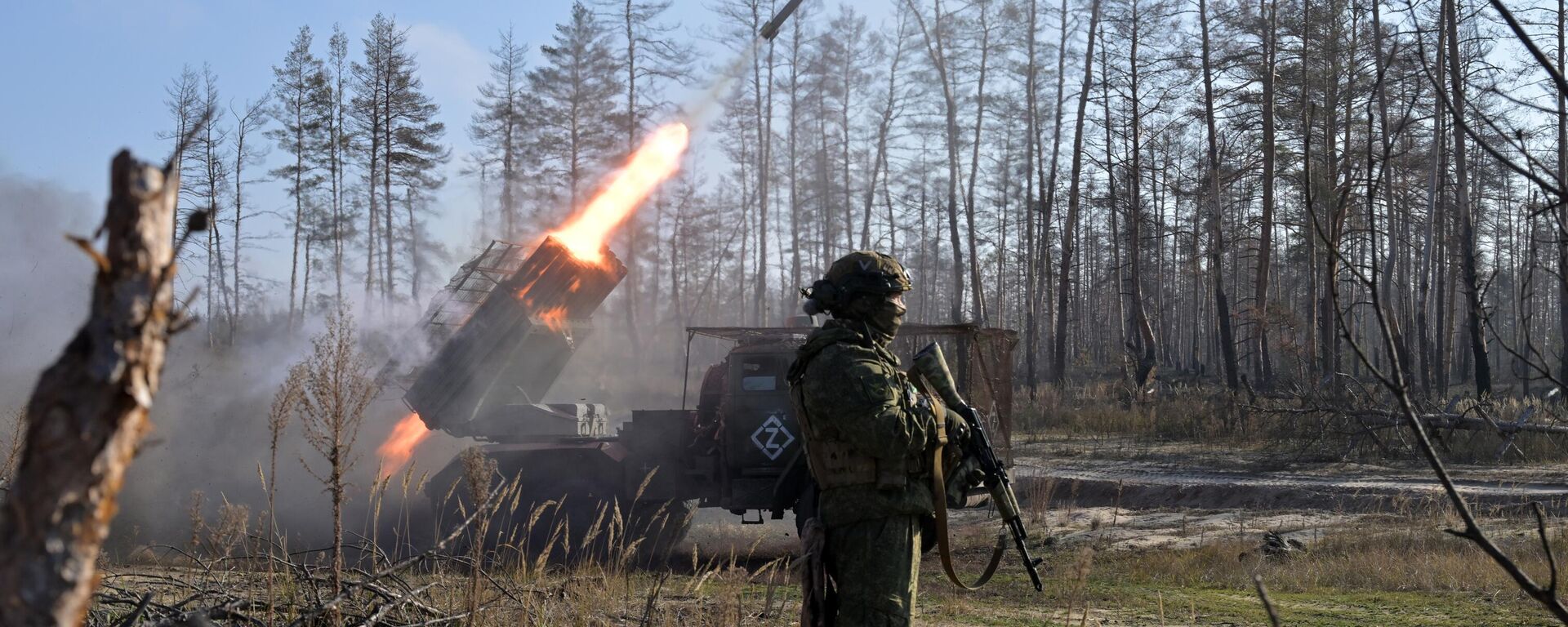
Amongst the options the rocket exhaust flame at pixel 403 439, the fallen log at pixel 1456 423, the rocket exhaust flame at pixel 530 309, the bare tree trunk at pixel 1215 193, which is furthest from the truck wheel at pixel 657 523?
the bare tree trunk at pixel 1215 193

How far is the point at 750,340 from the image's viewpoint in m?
10.0

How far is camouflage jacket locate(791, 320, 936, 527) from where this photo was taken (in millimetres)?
3945

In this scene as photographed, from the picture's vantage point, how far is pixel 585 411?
1287 cm

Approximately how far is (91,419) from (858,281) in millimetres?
3404

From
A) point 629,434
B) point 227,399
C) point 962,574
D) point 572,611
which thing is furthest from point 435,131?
point 572,611

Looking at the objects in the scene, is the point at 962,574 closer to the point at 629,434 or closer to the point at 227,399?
the point at 629,434

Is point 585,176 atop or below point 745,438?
atop

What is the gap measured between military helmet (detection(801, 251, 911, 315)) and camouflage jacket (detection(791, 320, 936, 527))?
20 cm

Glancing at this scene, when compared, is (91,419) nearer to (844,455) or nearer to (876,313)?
(844,455)

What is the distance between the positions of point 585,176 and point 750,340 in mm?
21542

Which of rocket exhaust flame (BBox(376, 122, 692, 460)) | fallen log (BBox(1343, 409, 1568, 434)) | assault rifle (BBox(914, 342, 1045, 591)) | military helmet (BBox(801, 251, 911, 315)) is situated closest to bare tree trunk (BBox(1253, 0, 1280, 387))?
fallen log (BBox(1343, 409, 1568, 434))

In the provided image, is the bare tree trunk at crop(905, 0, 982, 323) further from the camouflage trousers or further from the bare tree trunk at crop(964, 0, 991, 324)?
the camouflage trousers

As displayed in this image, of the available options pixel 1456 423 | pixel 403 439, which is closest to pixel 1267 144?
pixel 1456 423

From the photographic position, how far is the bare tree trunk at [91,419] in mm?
1129
